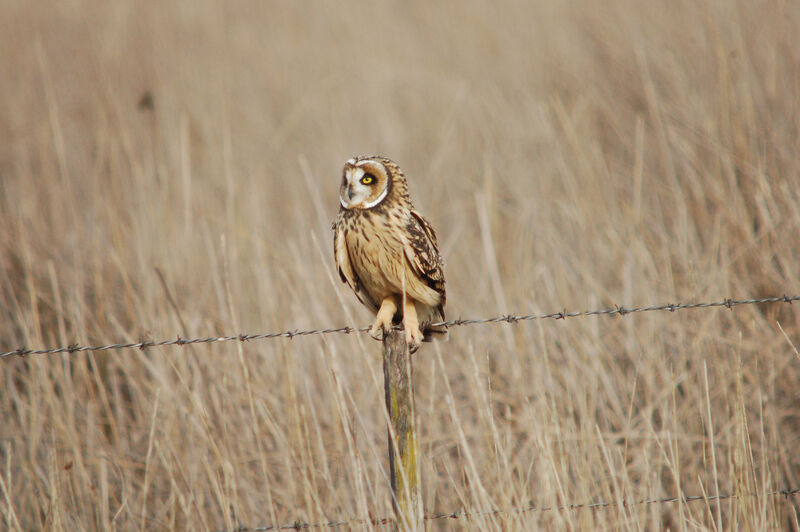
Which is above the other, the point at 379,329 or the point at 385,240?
the point at 385,240

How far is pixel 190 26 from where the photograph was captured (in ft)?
22.4

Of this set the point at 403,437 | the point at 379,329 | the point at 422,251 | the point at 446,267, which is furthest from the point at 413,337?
the point at 446,267

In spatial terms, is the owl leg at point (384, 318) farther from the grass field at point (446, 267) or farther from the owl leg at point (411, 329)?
the grass field at point (446, 267)

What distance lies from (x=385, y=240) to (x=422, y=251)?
13cm

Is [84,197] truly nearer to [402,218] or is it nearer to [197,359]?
[197,359]

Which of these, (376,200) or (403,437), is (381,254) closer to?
(376,200)

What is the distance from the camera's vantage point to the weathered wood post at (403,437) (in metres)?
1.96

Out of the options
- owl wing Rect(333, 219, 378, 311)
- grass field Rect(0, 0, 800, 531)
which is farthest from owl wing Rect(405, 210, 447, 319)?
grass field Rect(0, 0, 800, 531)

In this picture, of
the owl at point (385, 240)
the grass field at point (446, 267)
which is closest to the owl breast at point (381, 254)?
the owl at point (385, 240)

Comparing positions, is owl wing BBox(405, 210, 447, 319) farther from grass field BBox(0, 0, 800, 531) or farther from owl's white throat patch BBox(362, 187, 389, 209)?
grass field BBox(0, 0, 800, 531)

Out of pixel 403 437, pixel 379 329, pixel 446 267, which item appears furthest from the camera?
pixel 446 267

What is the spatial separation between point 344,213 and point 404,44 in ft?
14.3

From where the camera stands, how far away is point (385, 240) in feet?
7.77

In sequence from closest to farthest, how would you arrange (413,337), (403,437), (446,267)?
(403,437)
(413,337)
(446,267)
